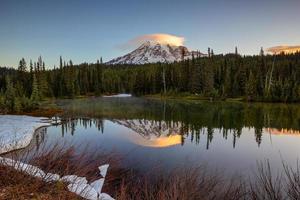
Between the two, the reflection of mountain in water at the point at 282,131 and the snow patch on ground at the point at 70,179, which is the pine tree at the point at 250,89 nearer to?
the reflection of mountain in water at the point at 282,131

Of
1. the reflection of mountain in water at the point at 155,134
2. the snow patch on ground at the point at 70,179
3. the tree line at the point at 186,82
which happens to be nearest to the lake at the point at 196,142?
the reflection of mountain in water at the point at 155,134

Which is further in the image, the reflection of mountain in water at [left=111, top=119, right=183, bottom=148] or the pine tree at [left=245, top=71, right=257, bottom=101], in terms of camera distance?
the pine tree at [left=245, top=71, right=257, bottom=101]

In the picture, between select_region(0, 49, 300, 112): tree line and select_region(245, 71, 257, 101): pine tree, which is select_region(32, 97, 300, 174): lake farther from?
select_region(245, 71, 257, 101): pine tree

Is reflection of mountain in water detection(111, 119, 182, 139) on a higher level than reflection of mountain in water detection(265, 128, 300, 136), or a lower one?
higher

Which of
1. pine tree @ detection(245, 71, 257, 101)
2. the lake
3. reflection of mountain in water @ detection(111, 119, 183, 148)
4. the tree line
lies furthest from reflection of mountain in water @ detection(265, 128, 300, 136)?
pine tree @ detection(245, 71, 257, 101)

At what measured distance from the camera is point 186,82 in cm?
8438

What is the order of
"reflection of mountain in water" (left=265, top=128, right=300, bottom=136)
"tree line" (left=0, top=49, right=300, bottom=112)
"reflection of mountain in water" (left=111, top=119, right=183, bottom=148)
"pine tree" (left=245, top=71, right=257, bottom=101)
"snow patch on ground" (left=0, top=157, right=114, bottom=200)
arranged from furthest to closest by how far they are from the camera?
"pine tree" (left=245, top=71, right=257, bottom=101), "tree line" (left=0, top=49, right=300, bottom=112), "reflection of mountain in water" (left=265, top=128, right=300, bottom=136), "reflection of mountain in water" (left=111, top=119, right=183, bottom=148), "snow patch on ground" (left=0, top=157, right=114, bottom=200)

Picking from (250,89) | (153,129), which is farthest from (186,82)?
(153,129)

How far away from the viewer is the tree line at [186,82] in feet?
189

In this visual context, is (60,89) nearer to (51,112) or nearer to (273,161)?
(51,112)

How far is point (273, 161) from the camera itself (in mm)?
14266

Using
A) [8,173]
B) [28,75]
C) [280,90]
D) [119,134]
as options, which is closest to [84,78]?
[28,75]

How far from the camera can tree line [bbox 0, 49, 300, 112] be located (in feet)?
189

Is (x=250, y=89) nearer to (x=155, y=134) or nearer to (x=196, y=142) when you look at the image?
(x=155, y=134)
